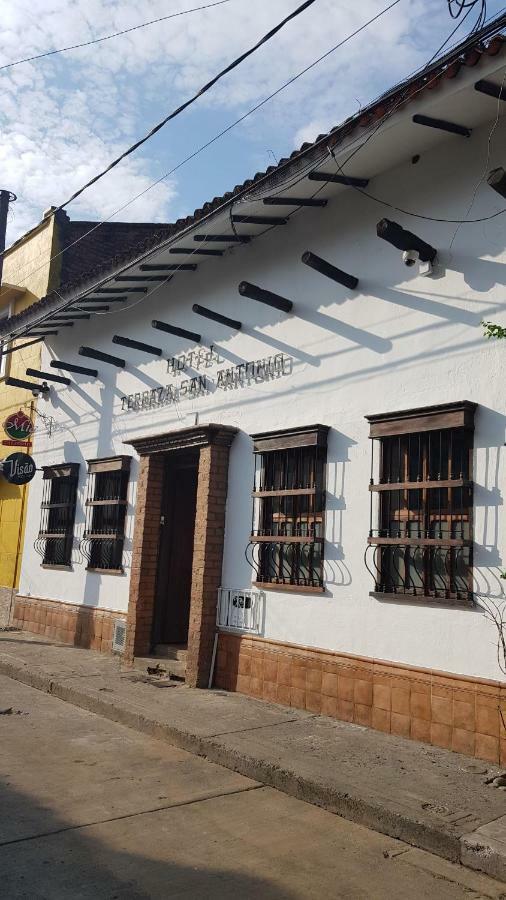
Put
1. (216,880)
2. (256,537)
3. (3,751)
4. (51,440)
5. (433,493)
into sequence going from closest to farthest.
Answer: (216,880), (3,751), (433,493), (256,537), (51,440)

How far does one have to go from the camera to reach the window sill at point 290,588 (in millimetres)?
7354

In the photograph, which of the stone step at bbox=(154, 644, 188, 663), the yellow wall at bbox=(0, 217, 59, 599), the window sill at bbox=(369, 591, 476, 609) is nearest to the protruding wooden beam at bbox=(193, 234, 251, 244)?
the window sill at bbox=(369, 591, 476, 609)

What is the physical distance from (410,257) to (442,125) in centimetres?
114

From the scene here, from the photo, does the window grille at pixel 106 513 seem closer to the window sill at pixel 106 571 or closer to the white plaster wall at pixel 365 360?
the window sill at pixel 106 571

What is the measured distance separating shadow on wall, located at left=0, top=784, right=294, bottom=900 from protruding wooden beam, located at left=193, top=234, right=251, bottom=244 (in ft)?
21.1

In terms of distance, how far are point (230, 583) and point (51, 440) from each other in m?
5.75

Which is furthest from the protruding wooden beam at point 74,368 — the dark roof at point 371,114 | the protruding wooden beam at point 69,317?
the dark roof at point 371,114

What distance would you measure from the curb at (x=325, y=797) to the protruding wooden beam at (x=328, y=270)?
4.45 meters

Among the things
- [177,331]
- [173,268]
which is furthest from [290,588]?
[173,268]

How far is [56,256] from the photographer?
1476cm

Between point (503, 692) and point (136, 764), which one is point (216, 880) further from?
point (503, 692)

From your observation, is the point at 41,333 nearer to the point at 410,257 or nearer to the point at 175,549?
the point at 175,549

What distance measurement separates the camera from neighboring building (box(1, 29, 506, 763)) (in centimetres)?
612

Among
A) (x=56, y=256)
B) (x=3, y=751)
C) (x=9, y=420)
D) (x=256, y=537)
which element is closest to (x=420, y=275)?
(x=256, y=537)
